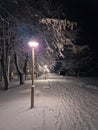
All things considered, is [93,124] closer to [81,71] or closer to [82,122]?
[82,122]

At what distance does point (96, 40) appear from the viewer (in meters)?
62.2

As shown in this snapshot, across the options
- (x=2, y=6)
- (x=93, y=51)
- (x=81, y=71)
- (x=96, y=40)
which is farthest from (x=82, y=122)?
(x=81, y=71)

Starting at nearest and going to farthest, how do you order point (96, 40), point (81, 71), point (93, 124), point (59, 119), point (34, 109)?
1. point (93, 124)
2. point (59, 119)
3. point (34, 109)
4. point (96, 40)
5. point (81, 71)

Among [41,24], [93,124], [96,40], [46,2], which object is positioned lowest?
[93,124]

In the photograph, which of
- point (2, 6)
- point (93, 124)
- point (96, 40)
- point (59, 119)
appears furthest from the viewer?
point (96, 40)

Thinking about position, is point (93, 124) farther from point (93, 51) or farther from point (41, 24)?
point (93, 51)

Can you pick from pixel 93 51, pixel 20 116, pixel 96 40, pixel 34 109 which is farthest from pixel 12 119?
pixel 93 51

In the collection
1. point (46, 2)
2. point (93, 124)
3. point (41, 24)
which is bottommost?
point (93, 124)

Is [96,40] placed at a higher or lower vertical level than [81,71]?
higher

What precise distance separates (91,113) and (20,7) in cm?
666

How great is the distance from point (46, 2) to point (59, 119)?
4904 mm

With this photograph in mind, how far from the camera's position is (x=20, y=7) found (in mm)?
10430

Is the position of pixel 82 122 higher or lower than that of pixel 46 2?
lower

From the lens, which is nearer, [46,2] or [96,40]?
[46,2]
